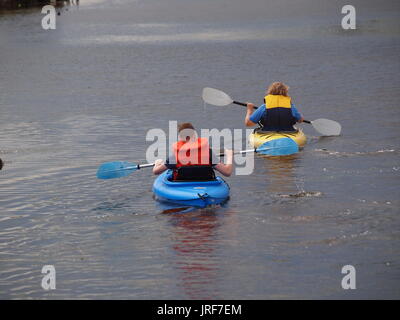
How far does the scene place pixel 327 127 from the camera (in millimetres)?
18672

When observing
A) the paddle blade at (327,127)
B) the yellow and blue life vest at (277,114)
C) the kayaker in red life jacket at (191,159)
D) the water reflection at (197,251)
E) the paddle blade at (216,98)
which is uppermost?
the paddle blade at (216,98)

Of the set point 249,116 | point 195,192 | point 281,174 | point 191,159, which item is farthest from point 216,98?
point 195,192

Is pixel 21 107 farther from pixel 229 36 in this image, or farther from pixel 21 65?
pixel 229 36

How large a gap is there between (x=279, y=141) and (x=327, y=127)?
356 centimetres

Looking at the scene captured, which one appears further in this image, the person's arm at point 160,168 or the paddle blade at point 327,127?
the paddle blade at point 327,127

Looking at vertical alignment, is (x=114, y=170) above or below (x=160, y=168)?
above

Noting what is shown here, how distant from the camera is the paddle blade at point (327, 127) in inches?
731

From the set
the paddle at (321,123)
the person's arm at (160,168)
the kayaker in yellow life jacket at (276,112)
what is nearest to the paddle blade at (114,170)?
the person's arm at (160,168)

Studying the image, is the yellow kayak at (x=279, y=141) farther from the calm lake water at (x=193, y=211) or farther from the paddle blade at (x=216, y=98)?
the paddle blade at (x=216, y=98)

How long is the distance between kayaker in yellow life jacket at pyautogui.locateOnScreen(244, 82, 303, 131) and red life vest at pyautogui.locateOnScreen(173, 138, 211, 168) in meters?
3.97

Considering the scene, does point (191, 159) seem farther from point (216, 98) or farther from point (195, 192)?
Result: point (216, 98)

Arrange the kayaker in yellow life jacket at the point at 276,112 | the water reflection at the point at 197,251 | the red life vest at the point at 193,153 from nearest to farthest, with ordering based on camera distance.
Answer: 1. the water reflection at the point at 197,251
2. the red life vest at the point at 193,153
3. the kayaker in yellow life jacket at the point at 276,112

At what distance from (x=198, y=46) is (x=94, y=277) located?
1095 inches

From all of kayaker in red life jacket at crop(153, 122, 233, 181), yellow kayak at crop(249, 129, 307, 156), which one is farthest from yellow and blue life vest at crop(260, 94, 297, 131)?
kayaker in red life jacket at crop(153, 122, 233, 181)
